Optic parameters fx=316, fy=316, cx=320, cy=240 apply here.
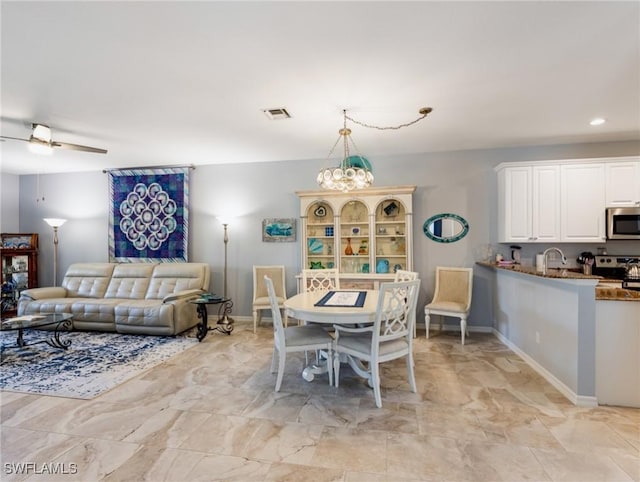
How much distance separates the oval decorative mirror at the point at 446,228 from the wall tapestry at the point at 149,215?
3.97 meters

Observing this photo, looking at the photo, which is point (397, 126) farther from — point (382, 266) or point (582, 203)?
point (582, 203)

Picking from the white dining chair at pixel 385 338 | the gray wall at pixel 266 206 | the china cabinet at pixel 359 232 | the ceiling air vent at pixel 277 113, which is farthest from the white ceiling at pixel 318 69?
the white dining chair at pixel 385 338

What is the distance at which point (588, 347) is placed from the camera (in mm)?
2475

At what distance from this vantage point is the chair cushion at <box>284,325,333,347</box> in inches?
109

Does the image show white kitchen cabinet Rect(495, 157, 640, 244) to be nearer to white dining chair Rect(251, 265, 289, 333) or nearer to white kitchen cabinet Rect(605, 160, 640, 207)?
white kitchen cabinet Rect(605, 160, 640, 207)

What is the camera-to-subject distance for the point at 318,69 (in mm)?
2414

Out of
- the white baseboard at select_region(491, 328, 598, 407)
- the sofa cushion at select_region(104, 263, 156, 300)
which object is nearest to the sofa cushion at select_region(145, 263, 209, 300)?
the sofa cushion at select_region(104, 263, 156, 300)

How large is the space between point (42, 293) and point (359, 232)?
487 centimetres

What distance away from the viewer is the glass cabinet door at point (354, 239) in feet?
15.8

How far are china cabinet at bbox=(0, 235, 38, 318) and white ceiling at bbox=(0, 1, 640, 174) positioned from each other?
289 cm

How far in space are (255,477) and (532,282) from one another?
312 cm

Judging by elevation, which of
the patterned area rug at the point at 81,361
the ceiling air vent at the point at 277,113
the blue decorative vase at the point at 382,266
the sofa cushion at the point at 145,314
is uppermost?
the ceiling air vent at the point at 277,113

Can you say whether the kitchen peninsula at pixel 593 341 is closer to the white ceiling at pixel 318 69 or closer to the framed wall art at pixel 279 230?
the white ceiling at pixel 318 69

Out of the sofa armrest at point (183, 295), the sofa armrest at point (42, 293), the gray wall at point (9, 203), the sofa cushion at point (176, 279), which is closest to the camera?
the sofa armrest at point (183, 295)
